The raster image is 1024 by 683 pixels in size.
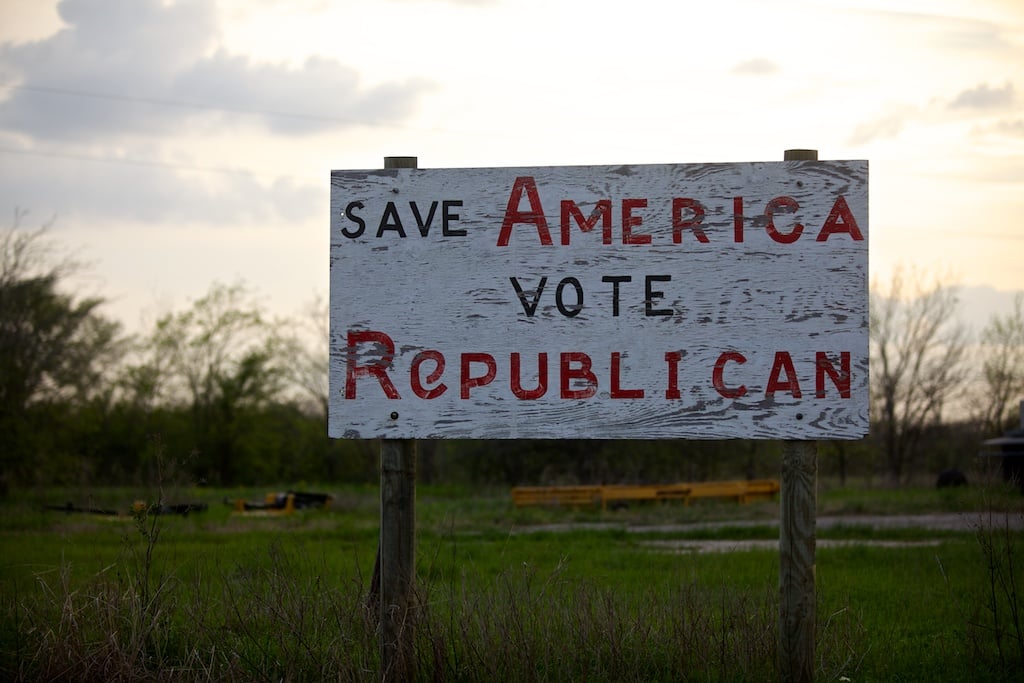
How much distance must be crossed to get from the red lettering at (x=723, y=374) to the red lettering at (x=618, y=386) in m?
0.40

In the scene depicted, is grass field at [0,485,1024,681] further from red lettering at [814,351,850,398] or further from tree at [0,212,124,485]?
tree at [0,212,124,485]

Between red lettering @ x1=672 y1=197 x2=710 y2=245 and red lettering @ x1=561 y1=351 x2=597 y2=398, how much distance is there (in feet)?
2.61

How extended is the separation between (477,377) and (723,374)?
4.24 ft

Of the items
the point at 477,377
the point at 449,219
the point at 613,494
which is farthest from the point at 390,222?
the point at 613,494

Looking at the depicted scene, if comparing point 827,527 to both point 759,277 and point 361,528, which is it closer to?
point 361,528

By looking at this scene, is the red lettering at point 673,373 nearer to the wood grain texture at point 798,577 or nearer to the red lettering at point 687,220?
the red lettering at point 687,220

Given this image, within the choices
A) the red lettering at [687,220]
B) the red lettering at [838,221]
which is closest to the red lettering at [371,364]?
the red lettering at [687,220]

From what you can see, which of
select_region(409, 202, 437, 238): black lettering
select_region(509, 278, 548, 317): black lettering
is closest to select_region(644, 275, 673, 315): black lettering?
select_region(509, 278, 548, 317): black lettering

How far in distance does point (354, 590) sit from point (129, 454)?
3756 cm

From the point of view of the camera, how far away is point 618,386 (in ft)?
18.0

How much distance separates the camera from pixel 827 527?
19.3 m

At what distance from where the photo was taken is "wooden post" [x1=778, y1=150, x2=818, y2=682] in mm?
5242

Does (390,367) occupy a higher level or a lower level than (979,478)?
higher

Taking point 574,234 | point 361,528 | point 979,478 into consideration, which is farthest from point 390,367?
point 361,528
